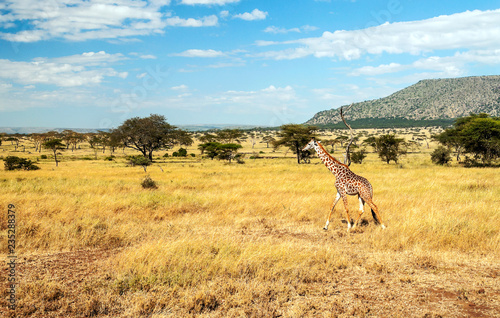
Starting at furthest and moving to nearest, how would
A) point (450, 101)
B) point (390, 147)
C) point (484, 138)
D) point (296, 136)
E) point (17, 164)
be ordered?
point (450, 101) → point (296, 136) → point (390, 147) → point (484, 138) → point (17, 164)

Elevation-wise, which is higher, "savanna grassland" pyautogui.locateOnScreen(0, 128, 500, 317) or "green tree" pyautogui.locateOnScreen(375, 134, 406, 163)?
"green tree" pyautogui.locateOnScreen(375, 134, 406, 163)

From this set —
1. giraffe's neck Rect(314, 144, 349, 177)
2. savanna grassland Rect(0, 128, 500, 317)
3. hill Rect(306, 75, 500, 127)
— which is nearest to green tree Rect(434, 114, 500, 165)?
savanna grassland Rect(0, 128, 500, 317)

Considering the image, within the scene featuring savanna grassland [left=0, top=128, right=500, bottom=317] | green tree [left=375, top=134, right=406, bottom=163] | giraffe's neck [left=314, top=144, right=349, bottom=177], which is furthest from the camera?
green tree [left=375, top=134, right=406, bottom=163]

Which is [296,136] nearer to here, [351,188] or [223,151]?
[223,151]

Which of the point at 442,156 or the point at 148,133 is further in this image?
the point at 148,133

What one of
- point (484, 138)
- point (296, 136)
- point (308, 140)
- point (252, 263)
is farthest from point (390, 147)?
point (252, 263)

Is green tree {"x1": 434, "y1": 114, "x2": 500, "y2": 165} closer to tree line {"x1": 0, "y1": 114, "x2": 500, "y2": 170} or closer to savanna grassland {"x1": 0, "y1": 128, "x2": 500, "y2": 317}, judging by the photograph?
tree line {"x1": 0, "y1": 114, "x2": 500, "y2": 170}


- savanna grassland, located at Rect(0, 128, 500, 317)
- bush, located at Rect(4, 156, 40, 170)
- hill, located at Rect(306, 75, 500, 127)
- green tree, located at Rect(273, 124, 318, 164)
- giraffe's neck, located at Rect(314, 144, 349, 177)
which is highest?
hill, located at Rect(306, 75, 500, 127)

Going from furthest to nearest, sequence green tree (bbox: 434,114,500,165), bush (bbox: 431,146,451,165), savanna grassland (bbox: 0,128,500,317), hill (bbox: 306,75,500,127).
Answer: hill (bbox: 306,75,500,127) → bush (bbox: 431,146,451,165) → green tree (bbox: 434,114,500,165) → savanna grassland (bbox: 0,128,500,317)

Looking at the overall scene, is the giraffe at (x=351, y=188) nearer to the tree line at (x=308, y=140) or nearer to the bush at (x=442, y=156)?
the tree line at (x=308, y=140)

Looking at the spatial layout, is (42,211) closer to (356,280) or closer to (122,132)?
(356,280)

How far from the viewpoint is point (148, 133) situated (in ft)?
A: 166

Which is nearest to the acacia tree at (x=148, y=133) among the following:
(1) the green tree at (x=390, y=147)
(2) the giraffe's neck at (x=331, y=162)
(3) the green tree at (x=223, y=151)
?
(3) the green tree at (x=223, y=151)

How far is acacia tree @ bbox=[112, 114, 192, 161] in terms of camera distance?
50.1 m
